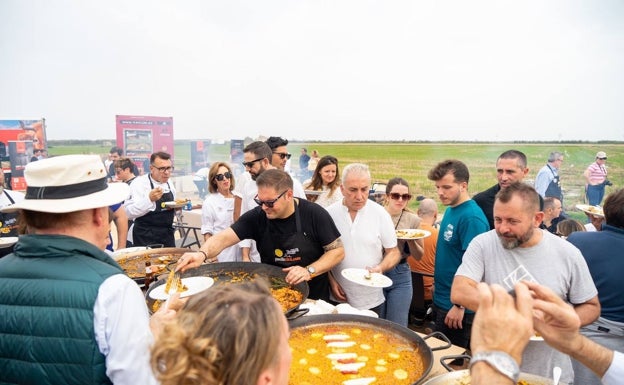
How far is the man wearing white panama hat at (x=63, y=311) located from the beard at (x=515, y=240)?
245 centimetres

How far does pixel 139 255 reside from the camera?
15.0 ft

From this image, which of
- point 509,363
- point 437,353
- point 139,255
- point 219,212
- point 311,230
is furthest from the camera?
point 219,212

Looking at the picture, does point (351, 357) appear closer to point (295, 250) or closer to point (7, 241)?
point (295, 250)

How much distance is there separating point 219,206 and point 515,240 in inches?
164

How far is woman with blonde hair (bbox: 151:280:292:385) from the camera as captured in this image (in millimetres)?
998

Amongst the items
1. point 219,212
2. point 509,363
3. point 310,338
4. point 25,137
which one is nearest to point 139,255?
point 219,212

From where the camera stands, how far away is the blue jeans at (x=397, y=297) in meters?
3.91

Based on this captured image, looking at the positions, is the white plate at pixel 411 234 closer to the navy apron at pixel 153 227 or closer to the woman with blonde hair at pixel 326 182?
the woman with blonde hair at pixel 326 182

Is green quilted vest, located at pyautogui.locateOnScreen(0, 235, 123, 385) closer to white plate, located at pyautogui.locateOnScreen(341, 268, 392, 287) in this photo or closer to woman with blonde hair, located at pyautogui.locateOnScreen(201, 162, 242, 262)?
white plate, located at pyautogui.locateOnScreen(341, 268, 392, 287)

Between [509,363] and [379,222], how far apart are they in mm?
2718

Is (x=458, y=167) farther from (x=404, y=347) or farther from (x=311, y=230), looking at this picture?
(x=404, y=347)

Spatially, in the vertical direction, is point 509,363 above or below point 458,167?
below

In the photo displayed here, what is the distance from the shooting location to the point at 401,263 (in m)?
4.21

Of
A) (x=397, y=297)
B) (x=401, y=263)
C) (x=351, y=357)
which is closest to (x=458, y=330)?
(x=397, y=297)
